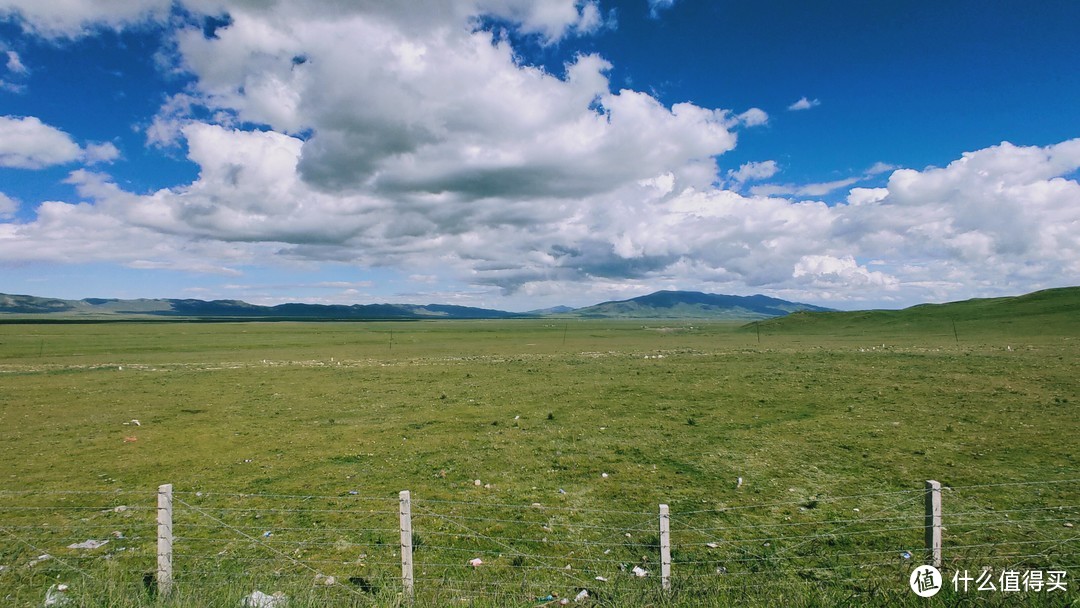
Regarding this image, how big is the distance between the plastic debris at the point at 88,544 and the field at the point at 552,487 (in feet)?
0.71

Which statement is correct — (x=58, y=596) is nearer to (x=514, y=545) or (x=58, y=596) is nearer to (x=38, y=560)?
(x=38, y=560)

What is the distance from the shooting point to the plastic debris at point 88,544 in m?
11.0

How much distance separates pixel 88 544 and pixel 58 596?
4.13m

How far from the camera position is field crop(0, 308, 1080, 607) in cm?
930

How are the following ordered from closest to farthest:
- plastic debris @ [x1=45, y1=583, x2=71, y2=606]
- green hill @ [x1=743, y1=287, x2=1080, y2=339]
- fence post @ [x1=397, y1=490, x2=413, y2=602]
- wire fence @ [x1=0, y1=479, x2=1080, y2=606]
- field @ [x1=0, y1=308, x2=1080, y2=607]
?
plastic debris @ [x1=45, y1=583, x2=71, y2=606] < fence post @ [x1=397, y1=490, x2=413, y2=602] < wire fence @ [x1=0, y1=479, x2=1080, y2=606] < field @ [x1=0, y1=308, x2=1080, y2=607] < green hill @ [x1=743, y1=287, x2=1080, y2=339]

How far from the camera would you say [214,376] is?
141 ft

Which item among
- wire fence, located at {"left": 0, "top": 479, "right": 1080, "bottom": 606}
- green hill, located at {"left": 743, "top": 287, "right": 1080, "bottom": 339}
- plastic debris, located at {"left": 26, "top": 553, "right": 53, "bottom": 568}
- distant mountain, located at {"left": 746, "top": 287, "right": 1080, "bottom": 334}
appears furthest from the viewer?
distant mountain, located at {"left": 746, "top": 287, "right": 1080, "bottom": 334}

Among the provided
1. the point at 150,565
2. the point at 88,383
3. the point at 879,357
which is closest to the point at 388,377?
the point at 88,383

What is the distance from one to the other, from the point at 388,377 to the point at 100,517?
28755mm

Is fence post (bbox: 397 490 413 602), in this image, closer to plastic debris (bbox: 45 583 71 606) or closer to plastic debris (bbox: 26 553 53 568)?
plastic debris (bbox: 45 583 71 606)

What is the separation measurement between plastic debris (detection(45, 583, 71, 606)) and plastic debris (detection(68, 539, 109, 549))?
233 cm

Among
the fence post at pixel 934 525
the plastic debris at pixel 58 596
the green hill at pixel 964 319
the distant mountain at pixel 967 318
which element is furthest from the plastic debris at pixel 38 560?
the distant mountain at pixel 967 318

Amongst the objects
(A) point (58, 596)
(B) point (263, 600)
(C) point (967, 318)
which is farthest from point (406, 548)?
(C) point (967, 318)

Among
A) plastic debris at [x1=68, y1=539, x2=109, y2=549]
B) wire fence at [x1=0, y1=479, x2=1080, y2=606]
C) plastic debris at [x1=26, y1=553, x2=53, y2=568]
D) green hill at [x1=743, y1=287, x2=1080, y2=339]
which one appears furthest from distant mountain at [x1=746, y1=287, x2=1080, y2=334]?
plastic debris at [x1=26, y1=553, x2=53, y2=568]
